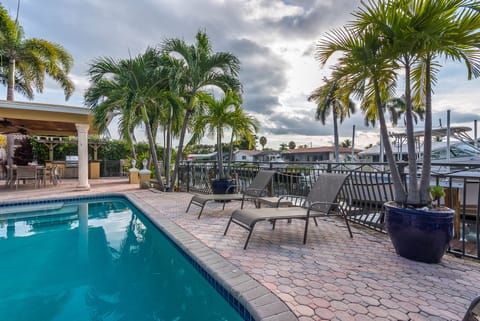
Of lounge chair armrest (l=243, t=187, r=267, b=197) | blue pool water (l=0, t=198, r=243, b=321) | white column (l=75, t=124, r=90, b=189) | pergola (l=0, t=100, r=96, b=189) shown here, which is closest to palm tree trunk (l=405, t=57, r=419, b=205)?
blue pool water (l=0, t=198, r=243, b=321)

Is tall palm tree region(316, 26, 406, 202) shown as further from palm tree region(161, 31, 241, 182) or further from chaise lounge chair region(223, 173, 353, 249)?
palm tree region(161, 31, 241, 182)

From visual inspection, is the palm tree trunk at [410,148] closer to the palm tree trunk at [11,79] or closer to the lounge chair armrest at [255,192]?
the lounge chair armrest at [255,192]

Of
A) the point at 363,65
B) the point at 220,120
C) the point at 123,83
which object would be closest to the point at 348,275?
the point at 363,65

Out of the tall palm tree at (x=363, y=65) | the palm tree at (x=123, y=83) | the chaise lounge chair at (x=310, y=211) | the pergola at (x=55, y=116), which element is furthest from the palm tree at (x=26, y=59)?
the tall palm tree at (x=363, y=65)

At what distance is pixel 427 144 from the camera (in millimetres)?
3104

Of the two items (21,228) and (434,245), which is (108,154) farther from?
(434,245)

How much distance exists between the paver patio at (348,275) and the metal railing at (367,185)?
0.60 metres

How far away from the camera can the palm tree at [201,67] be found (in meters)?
8.34

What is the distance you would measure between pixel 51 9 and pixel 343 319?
34.6 ft

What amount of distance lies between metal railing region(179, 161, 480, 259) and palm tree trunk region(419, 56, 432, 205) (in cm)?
32

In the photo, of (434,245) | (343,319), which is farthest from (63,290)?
(434,245)

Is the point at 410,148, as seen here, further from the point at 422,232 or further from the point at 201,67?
the point at 201,67

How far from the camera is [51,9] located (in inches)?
311

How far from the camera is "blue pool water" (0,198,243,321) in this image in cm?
261
